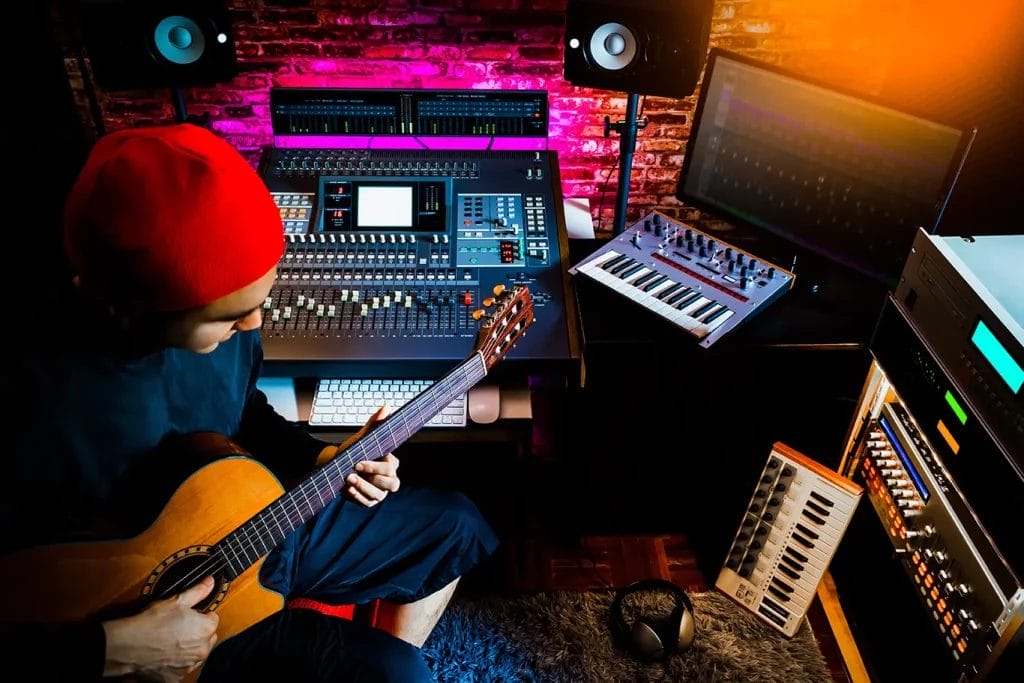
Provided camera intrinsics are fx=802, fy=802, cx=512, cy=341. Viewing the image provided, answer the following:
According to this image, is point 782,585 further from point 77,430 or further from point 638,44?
point 77,430

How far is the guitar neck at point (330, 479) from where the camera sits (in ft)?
5.40

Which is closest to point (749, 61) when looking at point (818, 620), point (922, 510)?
point (922, 510)

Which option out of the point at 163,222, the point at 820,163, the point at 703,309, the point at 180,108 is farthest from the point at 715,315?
the point at 180,108

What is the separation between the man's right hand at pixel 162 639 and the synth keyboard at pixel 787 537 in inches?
56.1

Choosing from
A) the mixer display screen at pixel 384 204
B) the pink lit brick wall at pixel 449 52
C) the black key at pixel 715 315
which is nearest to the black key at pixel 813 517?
the black key at pixel 715 315

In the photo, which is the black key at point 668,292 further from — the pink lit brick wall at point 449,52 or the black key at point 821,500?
the pink lit brick wall at point 449,52

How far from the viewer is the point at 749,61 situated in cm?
206

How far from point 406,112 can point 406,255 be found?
0.55m

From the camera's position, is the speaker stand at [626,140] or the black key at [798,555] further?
the speaker stand at [626,140]

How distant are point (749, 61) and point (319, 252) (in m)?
1.24

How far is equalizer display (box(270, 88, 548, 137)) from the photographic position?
8.02ft

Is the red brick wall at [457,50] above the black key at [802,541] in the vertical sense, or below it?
above

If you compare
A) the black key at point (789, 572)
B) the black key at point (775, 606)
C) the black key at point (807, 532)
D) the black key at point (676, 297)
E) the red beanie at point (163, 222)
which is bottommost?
the black key at point (775, 606)

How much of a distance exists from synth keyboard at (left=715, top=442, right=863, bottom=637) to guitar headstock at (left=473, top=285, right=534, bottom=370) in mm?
807
